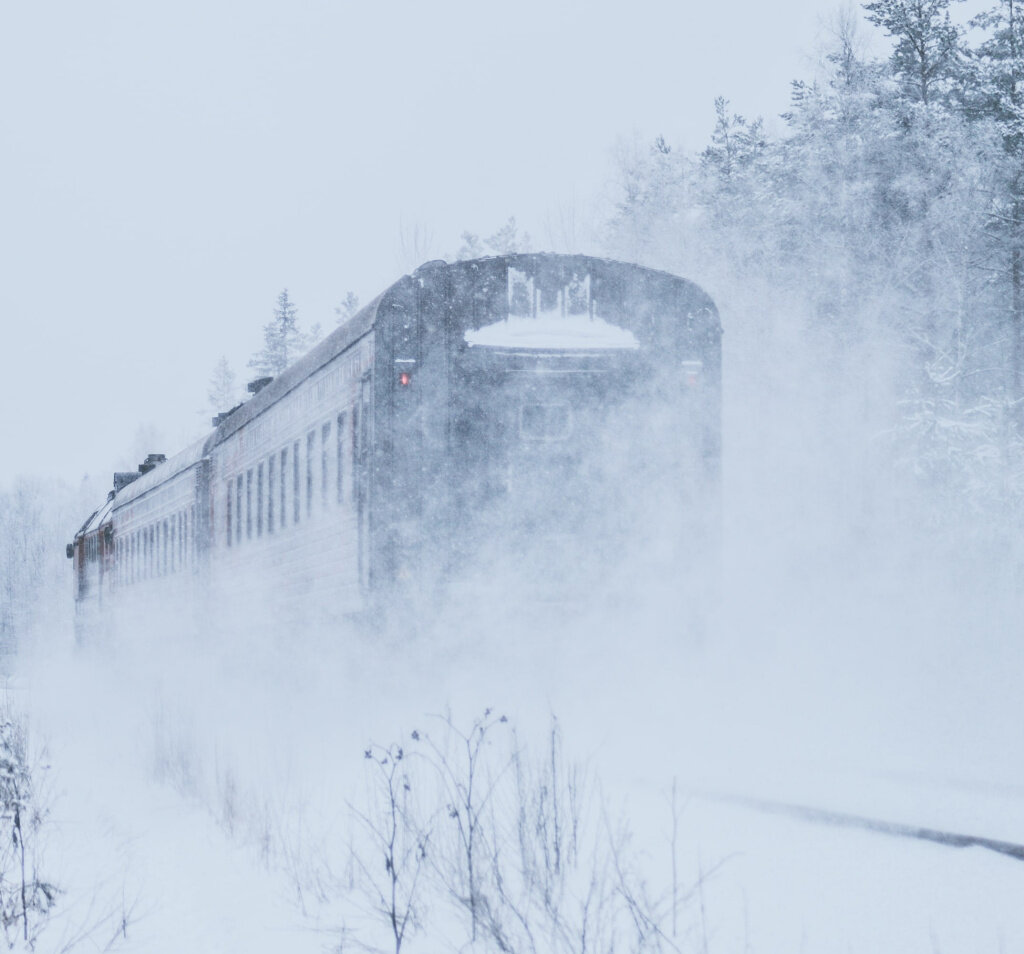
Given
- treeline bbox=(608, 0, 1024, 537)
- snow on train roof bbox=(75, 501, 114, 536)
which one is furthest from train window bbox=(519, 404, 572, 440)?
snow on train roof bbox=(75, 501, 114, 536)

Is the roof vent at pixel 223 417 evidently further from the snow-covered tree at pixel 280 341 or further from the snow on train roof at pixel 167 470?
the snow-covered tree at pixel 280 341

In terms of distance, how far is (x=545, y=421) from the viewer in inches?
357

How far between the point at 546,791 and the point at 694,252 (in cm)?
2588

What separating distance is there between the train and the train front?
0.01 m

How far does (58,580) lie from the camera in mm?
74750

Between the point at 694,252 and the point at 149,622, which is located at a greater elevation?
the point at 694,252

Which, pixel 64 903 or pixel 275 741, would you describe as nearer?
pixel 64 903

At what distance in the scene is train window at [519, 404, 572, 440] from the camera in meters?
9.03

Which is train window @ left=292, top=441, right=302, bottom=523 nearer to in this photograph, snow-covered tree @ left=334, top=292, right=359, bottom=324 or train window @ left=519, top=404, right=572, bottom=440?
train window @ left=519, top=404, right=572, bottom=440

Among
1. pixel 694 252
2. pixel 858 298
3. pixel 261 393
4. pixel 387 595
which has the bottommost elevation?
pixel 387 595

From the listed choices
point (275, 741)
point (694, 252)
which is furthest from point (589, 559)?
point (694, 252)

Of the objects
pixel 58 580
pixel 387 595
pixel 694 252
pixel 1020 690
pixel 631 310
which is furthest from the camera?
pixel 58 580

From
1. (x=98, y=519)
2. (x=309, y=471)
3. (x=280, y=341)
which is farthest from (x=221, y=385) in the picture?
(x=309, y=471)

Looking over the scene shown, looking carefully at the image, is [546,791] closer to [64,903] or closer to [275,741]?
[64,903]
